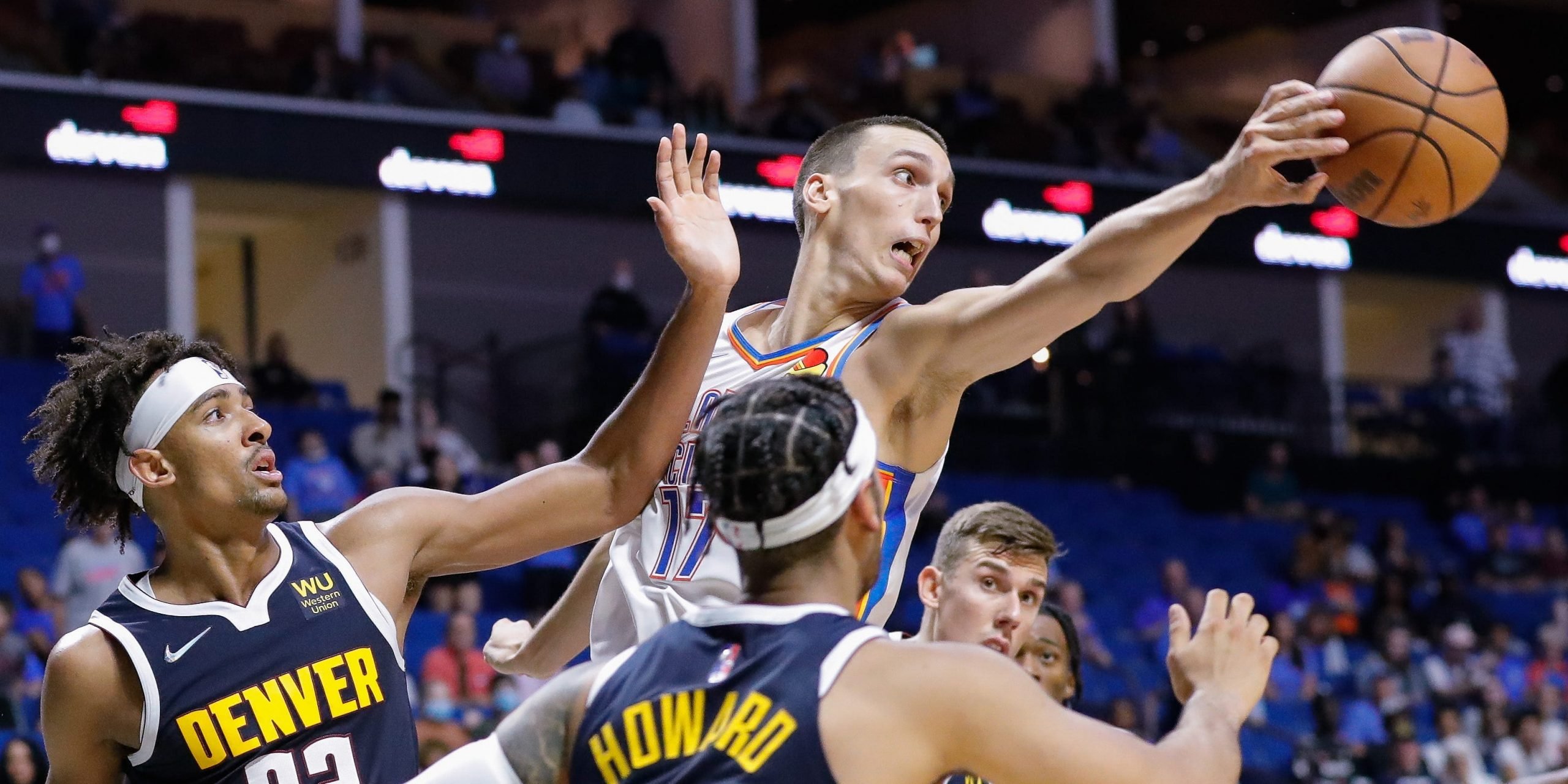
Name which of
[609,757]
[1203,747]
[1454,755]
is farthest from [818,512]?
[1454,755]

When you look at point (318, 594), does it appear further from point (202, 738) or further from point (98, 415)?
point (98, 415)

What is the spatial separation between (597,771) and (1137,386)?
1669cm

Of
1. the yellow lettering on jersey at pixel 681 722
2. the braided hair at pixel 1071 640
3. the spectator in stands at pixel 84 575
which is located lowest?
the spectator in stands at pixel 84 575

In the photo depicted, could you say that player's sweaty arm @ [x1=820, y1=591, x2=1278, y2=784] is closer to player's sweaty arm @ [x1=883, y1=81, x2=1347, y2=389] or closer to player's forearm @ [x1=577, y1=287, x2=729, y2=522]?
player's sweaty arm @ [x1=883, y1=81, x2=1347, y2=389]

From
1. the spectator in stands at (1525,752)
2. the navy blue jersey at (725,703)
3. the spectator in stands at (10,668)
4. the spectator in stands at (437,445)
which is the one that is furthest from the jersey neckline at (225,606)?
the spectator in stands at (1525,752)

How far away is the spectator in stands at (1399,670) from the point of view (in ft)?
49.1

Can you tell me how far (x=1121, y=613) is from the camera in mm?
15977

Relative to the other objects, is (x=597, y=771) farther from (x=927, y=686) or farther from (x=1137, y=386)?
(x=1137, y=386)

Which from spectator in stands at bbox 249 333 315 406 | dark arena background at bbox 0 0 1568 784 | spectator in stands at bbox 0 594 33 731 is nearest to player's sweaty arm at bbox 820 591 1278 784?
spectator in stands at bbox 0 594 33 731

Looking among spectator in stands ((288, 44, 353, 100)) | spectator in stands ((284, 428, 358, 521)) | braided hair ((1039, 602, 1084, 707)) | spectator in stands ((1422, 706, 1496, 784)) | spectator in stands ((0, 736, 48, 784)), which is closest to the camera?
braided hair ((1039, 602, 1084, 707))

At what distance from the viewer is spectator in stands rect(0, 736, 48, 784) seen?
8.66 m

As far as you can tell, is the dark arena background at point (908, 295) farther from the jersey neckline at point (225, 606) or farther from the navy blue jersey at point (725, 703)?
the navy blue jersey at point (725, 703)

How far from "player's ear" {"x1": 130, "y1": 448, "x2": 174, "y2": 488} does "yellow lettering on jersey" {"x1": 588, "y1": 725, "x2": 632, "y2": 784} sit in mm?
1745

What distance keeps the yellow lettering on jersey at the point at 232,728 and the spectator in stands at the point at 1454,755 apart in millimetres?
10939
